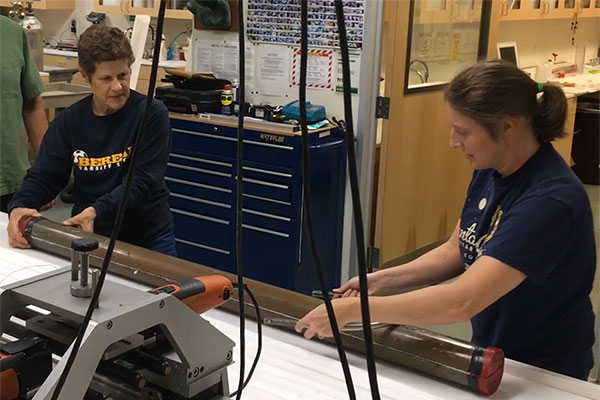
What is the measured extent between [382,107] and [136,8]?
349 cm

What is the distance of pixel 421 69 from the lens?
3850mm

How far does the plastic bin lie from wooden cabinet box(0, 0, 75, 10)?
190 inches

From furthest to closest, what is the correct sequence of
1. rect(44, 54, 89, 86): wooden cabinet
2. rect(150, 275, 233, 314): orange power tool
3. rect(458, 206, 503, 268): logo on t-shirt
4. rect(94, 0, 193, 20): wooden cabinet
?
rect(44, 54, 89, 86): wooden cabinet → rect(94, 0, 193, 20): wooden cabinet → rect(458, 206, 503, 268): logo on t-shirt → rect(150, 275, 233, 314): orange power tool

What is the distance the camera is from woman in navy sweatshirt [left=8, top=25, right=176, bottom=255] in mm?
2062

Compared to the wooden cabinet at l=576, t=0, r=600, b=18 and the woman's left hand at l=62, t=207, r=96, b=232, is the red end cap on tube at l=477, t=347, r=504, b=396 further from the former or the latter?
the wooden cabinet at l=576, t=0, r=600, b=18

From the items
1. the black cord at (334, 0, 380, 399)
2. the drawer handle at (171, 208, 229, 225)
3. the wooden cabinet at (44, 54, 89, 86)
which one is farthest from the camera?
the wooden cabinet at (44, 54, 89, 86)

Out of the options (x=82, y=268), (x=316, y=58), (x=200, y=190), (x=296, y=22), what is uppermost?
(x=296, y=22)

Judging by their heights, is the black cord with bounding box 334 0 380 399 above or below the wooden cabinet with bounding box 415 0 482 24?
below

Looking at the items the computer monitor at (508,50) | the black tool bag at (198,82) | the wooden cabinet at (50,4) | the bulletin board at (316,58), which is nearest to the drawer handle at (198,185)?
the black tool bag at (198,82)

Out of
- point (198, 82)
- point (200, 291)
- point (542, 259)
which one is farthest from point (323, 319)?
point (198, 82)

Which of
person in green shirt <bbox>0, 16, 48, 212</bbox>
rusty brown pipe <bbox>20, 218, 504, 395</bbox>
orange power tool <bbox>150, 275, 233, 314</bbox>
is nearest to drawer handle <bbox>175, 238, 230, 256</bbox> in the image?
person in green shirt <bbox>0, 16, 48, 212</bbox>

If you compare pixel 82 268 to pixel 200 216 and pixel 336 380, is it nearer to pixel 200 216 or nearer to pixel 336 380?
pixel 336 380

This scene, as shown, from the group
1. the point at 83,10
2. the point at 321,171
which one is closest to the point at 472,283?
the point at 321,171

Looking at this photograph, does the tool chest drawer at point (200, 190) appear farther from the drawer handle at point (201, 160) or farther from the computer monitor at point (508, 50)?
the computer monitor at point (508, 50)
